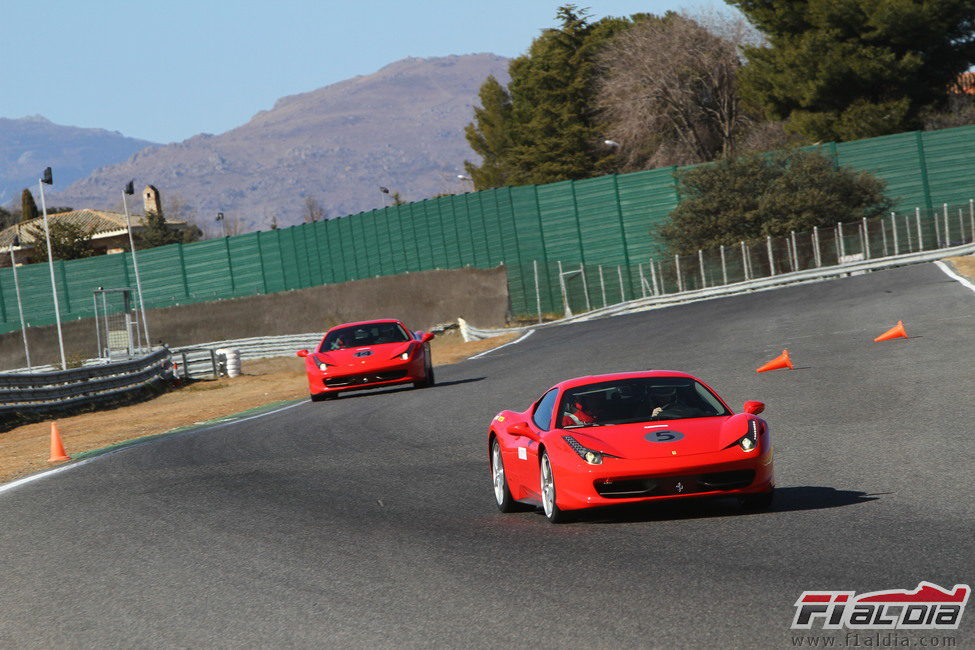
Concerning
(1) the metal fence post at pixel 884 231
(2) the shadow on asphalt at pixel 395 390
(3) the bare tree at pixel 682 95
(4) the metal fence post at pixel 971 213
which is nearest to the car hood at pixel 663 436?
(2) the shadow on asphalt at pixel 395 390

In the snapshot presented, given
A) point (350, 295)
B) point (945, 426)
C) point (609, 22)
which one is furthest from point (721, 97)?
point (945, 426)

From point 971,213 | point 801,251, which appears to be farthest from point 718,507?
point 971,213

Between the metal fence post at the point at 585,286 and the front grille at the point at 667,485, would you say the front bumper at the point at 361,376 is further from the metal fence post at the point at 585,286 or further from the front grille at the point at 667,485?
the metal fence post at the point at 585,286

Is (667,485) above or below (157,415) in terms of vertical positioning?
above

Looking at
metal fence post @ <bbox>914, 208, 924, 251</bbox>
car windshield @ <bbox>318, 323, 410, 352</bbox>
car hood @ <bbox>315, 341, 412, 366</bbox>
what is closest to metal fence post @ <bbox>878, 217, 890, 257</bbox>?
metal fence post @ <bbox>914, 208, 924, 251</bbox>

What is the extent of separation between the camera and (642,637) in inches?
230

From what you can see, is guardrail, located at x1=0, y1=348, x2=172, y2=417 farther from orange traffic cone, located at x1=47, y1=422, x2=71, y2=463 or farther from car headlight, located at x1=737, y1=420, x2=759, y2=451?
car headlight, located at x1=737, y1=420, x2=759, y2=451

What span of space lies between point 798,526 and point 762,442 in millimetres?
864

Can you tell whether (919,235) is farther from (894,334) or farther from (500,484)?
(500,484)

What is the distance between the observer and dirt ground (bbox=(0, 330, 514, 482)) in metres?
21.1

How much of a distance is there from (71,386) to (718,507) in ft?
77.1

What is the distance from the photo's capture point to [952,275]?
36.5m

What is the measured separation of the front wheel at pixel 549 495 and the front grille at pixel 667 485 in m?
0.48

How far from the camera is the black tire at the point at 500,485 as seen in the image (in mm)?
10312
